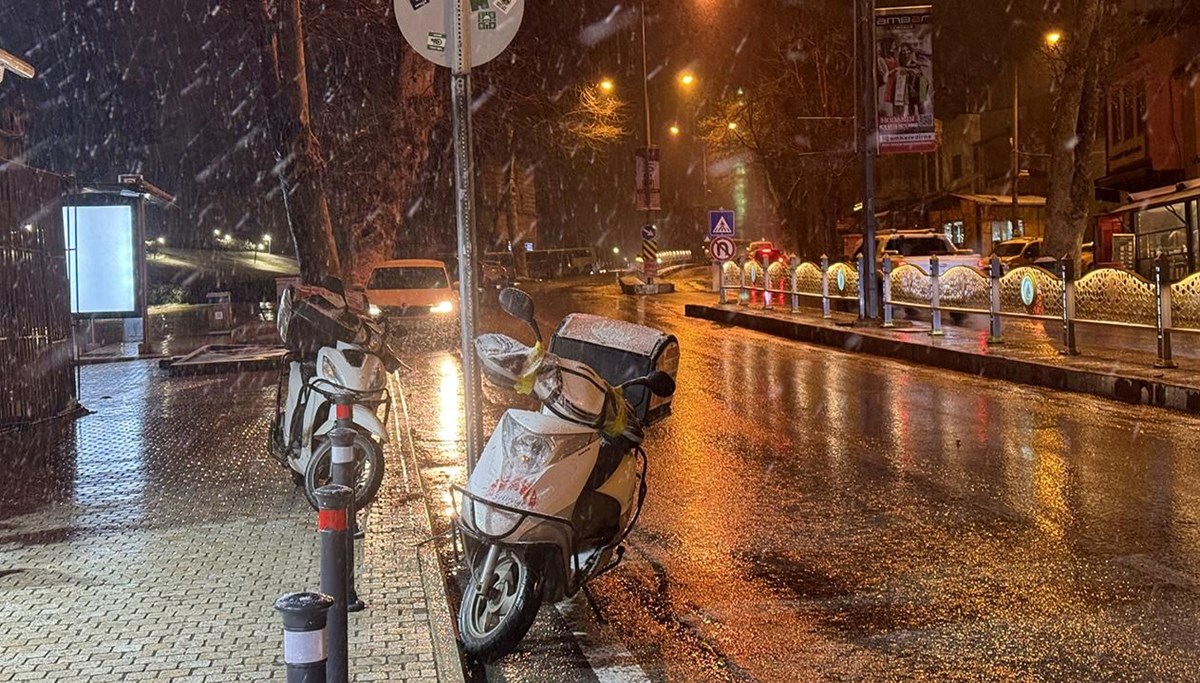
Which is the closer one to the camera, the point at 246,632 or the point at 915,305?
the point at 246,632

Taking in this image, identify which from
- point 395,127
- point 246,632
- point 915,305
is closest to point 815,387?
point 915,305

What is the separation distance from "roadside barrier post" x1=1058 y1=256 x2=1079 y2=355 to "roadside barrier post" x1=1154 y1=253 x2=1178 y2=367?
1.40m

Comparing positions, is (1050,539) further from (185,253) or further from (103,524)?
(185,253)

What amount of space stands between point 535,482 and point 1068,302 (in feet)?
38.7

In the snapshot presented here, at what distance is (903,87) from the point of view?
732 inches

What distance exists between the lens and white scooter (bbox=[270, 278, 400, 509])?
6758 mm

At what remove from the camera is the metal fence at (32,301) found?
33.5 ft

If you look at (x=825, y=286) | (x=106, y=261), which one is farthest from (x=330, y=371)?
(x=825, y=286)

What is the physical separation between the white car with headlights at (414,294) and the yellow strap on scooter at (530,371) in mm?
18731

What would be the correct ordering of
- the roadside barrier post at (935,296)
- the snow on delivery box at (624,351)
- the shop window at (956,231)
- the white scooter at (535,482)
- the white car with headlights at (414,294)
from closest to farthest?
the white scooter at (535,482) < the snow on delivery box at (624,351) < the roadside barrier post at (935,296) < the white car with headlights at (414,294) < the shop window at (956,231)

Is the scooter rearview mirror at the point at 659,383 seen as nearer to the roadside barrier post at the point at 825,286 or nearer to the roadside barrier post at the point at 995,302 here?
the roadside barrier post at the point at 995,302

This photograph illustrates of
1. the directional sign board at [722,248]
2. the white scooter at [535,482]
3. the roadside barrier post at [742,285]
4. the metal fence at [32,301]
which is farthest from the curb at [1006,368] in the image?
the metal fence at [32,301]

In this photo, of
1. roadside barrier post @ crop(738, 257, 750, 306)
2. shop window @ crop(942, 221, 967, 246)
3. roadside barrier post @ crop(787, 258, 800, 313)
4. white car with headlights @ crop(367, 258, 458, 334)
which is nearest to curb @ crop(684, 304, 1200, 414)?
roadside barrier post @ crop(787, 258, 800, 313)

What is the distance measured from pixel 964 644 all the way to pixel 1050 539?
75.8 inches
